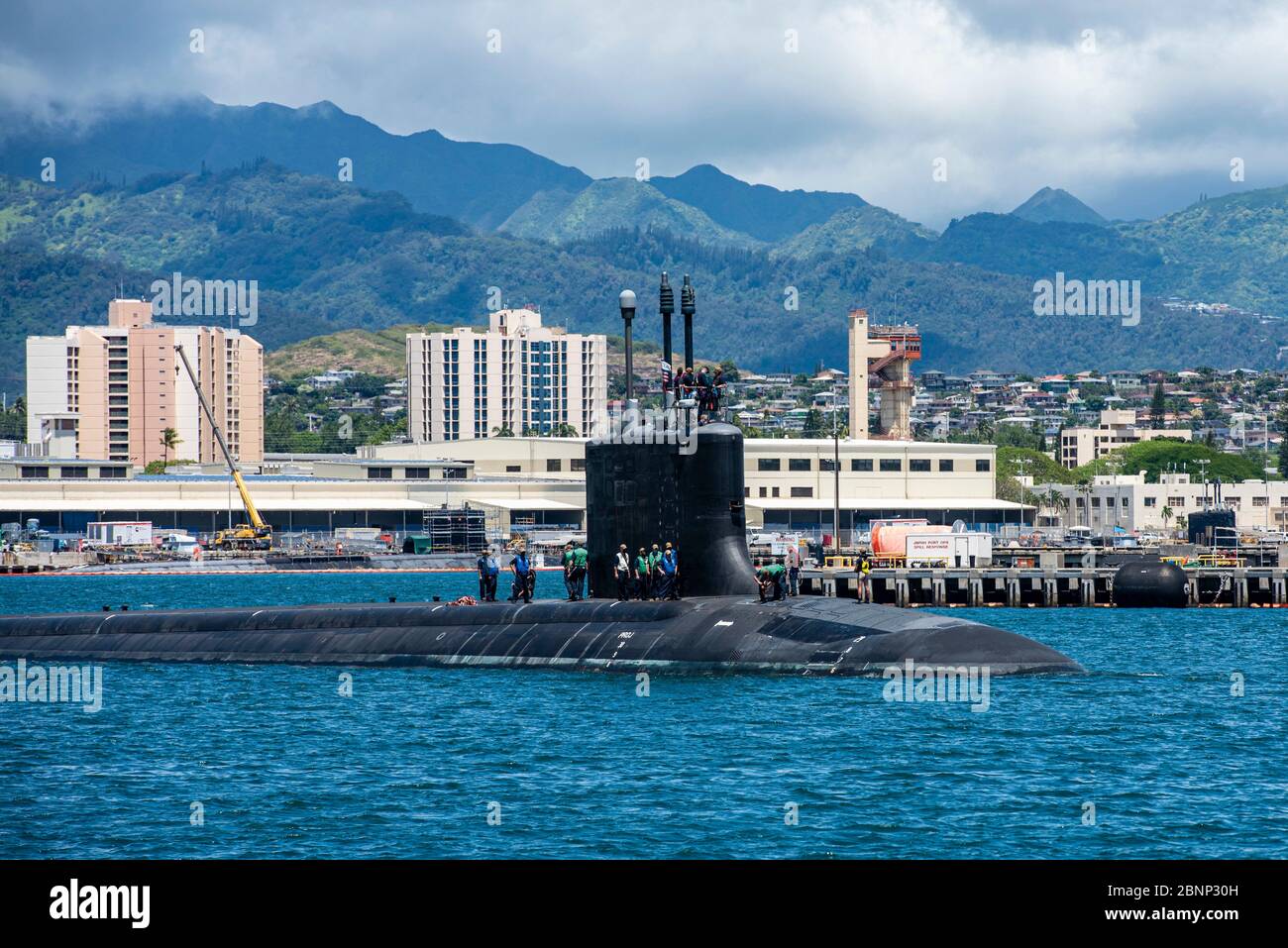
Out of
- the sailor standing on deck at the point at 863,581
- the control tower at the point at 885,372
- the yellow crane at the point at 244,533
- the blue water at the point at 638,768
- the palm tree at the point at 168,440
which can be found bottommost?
the blue water at the point at 638,768

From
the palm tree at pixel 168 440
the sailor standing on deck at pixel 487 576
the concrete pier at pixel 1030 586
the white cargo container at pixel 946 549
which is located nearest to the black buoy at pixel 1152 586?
the concrete pier at pixel 1030 586

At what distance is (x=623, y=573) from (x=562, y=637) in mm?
1724

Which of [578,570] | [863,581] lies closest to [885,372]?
[863,581]

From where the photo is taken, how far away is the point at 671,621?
32.0 metres

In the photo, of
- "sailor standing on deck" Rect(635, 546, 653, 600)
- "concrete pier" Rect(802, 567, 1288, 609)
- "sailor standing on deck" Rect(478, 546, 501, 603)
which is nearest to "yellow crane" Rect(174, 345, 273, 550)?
"concrete pier" Rect(802, 567, 1288, 609)

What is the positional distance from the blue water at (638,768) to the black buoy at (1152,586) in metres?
28.8

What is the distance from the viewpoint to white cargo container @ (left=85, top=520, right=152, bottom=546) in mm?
121438

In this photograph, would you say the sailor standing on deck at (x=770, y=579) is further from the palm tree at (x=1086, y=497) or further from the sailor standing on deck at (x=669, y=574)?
the palm tree at (x=1086, y=497)

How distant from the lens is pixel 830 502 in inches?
4899

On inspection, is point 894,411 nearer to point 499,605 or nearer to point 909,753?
point 499,605

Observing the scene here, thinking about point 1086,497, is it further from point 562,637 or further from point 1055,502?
point 562,637

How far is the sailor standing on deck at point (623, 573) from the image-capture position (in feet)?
109
